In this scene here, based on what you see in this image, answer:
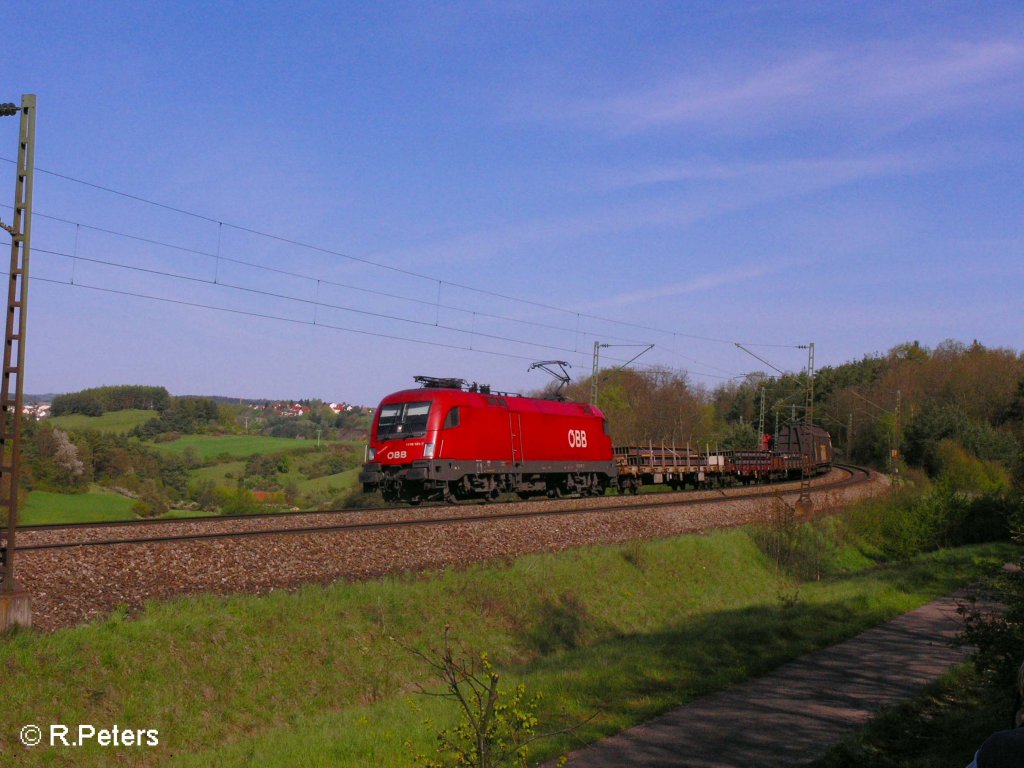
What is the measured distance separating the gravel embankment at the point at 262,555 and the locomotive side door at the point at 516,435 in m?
3.90

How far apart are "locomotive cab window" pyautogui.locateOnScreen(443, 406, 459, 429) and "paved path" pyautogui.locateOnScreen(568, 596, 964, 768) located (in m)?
14.4

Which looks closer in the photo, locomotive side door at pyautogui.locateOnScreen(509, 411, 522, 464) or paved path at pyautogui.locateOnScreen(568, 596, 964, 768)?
paved path at pyautogui.locateOnScreen(568, 596, 964, 768)

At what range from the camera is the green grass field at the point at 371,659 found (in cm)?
965

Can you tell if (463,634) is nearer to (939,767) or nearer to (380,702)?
(380,702)

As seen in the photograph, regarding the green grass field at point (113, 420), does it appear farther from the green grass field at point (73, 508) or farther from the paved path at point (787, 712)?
the paved path at point (787, 712)

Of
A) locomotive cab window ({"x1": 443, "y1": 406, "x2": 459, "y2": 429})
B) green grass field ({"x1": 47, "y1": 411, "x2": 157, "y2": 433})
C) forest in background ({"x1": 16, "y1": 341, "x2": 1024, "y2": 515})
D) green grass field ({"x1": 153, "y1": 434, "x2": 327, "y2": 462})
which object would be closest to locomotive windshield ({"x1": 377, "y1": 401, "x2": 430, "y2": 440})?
locomotive cab window ({"x1": 443, "y1": 406, "x2": 459, "y2": 429})

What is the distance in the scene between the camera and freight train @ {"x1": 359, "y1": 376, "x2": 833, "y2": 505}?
85.1 ft

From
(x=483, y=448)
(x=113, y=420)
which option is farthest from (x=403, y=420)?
(x=113, y=420)

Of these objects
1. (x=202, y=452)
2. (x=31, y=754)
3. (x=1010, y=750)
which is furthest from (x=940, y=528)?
(x=202, y=452)

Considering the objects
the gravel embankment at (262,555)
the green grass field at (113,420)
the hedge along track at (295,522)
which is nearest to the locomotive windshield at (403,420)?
the hedge along track at (295,522)

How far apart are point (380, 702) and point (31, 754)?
15.0 feet

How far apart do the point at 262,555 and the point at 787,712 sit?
29.8ft

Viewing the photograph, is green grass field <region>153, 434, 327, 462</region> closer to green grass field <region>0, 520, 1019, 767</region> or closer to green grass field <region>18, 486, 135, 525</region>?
green grass field <region>18, 486, 135, 525</region>

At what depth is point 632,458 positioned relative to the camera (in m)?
41.2
